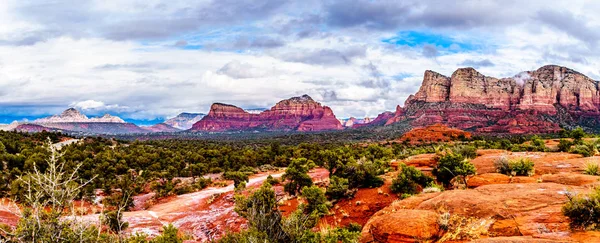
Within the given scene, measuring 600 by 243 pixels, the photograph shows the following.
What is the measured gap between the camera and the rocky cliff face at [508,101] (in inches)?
5182

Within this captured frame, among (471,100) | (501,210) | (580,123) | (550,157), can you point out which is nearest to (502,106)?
(471,100)

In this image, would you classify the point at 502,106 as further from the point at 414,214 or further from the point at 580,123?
the point at 414,214

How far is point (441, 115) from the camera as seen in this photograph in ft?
495

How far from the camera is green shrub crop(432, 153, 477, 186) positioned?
16.1m

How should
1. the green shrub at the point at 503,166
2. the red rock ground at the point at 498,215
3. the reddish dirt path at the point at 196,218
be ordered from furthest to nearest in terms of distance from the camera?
the reddish dirt path at the point at 196,218 < the green shrub at the point at 503,166 < the red rock ground at the point at 498,215

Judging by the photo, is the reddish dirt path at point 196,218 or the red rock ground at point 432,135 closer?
the reddish dirt path at point 196,218

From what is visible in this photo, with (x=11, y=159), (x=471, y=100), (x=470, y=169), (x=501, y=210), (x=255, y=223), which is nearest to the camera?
(x=501, y=210)

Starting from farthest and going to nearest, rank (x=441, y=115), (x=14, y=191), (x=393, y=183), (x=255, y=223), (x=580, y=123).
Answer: (x=441, y=115), (x=580, y=123), (x=14, y=191), (x=393, y=183), (x=255, y=223)

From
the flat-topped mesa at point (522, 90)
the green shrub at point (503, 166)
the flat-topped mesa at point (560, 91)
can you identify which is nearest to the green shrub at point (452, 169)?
the green shrub at point (503, 166)

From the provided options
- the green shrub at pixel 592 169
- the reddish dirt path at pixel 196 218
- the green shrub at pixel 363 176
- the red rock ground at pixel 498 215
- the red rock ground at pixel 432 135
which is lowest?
the red rock ground at pixel 432 135

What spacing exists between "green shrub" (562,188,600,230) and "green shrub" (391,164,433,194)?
8.88 metres

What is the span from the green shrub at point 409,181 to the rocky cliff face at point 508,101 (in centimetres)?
11521

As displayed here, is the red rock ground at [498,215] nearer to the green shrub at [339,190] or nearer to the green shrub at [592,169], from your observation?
the green shrub at [592,169]

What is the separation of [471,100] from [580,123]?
137 ft
